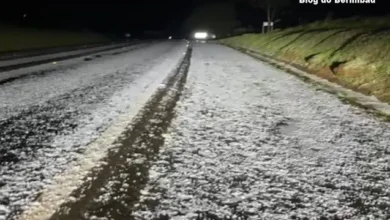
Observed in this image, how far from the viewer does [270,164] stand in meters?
4.19

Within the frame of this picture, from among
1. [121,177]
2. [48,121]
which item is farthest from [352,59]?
[121,177]

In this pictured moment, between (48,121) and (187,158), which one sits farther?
(48,121)

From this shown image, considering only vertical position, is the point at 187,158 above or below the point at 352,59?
below

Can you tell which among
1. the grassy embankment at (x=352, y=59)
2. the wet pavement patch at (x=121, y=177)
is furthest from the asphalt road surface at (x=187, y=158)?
the grassy embankment at (x=352, y=59)

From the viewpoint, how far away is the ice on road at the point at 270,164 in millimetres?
3150

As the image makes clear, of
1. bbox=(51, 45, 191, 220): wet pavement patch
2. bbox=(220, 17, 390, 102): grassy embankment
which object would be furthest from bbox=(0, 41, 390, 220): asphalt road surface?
bbox=(220, 17, 390, 102): grassy embankment

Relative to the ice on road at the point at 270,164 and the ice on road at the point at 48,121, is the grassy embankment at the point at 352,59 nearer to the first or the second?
the ice on road at the point at 270,164

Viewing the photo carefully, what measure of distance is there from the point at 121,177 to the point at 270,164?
1617 mm

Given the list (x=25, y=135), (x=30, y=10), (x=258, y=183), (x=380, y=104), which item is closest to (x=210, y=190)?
(x=258, y=183)

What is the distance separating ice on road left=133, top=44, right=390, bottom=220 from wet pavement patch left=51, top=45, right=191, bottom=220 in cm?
13

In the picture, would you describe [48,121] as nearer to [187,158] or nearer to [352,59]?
[187,158]

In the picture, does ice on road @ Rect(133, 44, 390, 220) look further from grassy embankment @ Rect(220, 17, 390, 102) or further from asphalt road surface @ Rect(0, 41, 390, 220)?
grassy embankment @ Rect(220, 17, 390, 102)

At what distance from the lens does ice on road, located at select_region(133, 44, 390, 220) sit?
3.15 m

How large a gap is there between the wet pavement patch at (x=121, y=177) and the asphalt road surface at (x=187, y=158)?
1 cm
